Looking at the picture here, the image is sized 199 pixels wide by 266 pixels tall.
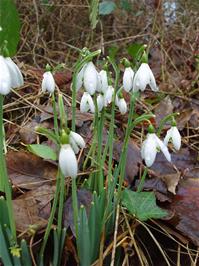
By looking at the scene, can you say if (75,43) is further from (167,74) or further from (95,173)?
(95,173)

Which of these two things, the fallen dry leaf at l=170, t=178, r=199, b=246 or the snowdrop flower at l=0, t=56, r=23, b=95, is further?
the fallen dry leaf at l=170, t=178, r=199, b=246

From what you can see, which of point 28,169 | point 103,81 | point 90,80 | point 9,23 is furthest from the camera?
point 9,23

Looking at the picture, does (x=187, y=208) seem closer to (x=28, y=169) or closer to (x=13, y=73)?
(x=28, y=169)

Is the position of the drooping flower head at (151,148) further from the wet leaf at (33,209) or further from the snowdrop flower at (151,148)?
the wet leaf at (33,209)

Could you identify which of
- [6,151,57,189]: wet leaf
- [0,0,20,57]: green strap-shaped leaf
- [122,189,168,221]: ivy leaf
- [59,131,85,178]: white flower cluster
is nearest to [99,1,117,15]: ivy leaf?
[0,0,20,57]: green strap-shaped leaf

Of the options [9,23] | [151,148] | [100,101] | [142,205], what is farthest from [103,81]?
[9,23]

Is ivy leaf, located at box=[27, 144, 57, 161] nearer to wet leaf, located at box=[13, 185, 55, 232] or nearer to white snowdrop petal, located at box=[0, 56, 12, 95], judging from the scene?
wet leaf, located at box=[13, 185, 55, 232]
